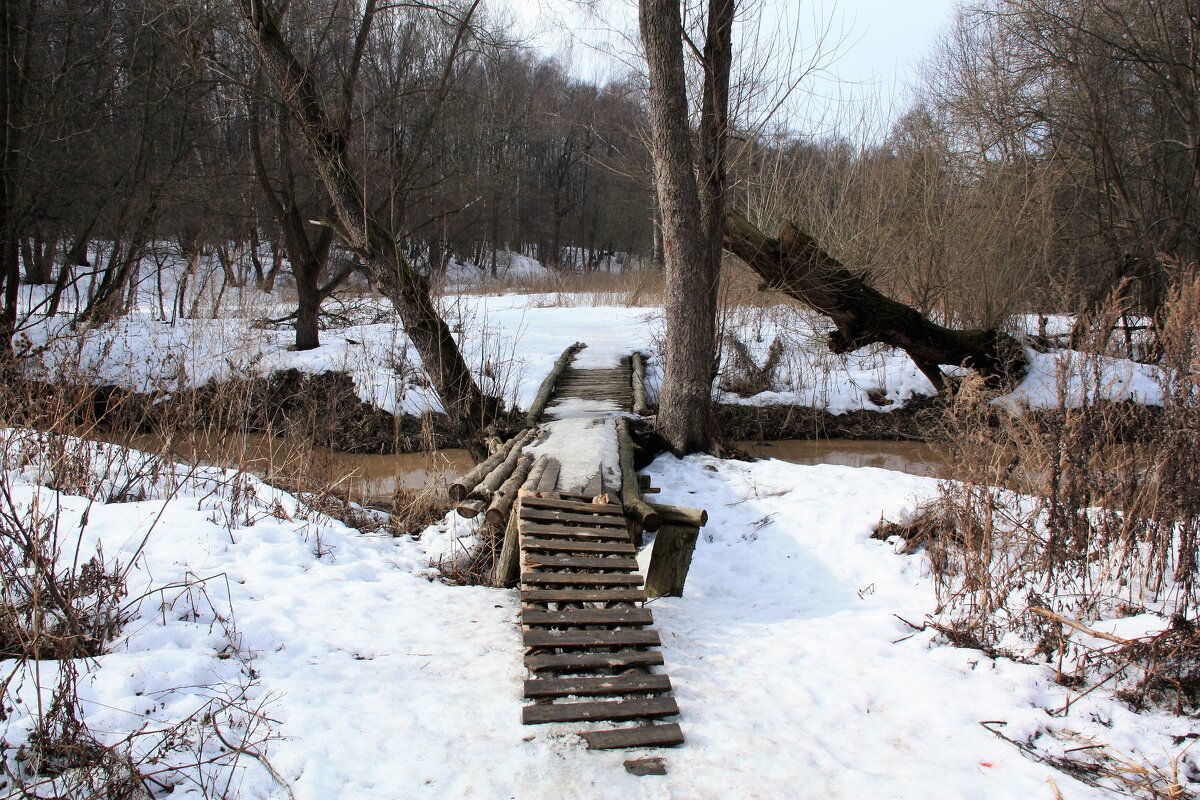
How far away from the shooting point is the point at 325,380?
39.3 feet

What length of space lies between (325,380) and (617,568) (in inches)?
341

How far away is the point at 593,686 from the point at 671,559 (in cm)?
195

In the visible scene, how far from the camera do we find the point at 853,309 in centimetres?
1046

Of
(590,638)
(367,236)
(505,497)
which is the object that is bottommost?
(590,638)

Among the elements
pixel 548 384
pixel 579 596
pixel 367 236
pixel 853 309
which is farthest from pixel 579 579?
pixel 853 309

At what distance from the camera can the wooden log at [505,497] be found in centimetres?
549

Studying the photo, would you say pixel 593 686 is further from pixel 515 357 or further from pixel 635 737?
pixel 515 357

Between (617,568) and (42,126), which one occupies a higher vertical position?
(42,126)

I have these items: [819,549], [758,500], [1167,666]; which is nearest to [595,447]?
[758,500]

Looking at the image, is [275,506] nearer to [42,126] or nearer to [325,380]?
[325,380]

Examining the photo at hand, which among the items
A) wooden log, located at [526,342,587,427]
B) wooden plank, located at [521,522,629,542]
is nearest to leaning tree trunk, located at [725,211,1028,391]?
wooden log, located at [526,342,587,427]

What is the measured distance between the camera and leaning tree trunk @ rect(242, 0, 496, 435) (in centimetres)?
749

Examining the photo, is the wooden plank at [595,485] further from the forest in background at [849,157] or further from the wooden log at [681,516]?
the forest in background at [849,157]

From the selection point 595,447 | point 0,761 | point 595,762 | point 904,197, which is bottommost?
point 595,762
